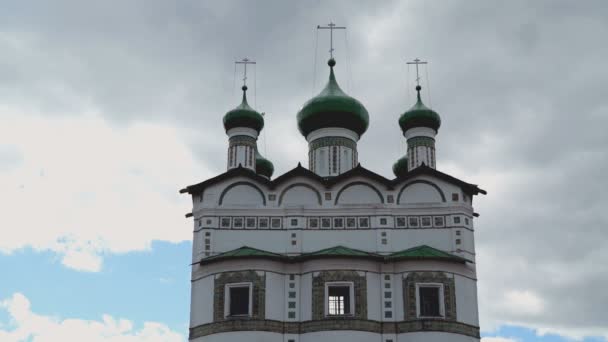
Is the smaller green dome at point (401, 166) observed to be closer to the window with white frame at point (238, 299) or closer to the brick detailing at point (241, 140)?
the brick detailing at point (241, 140)

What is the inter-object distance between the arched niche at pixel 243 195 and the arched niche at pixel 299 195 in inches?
19.8

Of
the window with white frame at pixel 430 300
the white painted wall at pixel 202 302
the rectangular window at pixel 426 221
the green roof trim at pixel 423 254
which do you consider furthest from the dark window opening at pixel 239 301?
the rectangular window at pixel 426 221

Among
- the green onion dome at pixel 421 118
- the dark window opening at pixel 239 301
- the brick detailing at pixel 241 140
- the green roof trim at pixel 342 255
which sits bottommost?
the dark window opening at pixel 239 301

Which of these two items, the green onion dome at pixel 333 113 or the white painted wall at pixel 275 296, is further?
the green onion dome at pixel 333 113

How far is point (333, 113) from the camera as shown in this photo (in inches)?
898

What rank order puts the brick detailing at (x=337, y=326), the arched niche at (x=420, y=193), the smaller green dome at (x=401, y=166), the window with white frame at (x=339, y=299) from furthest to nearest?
the smaller green dome at (x=401, y=166) < the arched niche at (x=420, y=193) < the window with white frame at (x=339, y=299) < the brick detailing at (x=337, y=326)

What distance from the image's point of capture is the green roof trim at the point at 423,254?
18.9 m

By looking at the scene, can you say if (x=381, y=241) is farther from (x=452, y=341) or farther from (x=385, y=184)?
(x=452, y=341)

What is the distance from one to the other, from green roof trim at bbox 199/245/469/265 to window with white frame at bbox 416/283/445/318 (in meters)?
0.65

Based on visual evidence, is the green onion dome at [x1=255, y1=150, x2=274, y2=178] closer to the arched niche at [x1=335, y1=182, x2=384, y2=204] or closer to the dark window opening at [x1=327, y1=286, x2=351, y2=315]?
the arched niche at [x1=335, y1=182, x2=384, y2=204]

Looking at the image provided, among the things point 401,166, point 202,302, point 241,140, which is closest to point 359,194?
point 202,302

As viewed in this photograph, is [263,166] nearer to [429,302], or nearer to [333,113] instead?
[333,113]

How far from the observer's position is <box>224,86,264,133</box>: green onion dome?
24109 millimetres

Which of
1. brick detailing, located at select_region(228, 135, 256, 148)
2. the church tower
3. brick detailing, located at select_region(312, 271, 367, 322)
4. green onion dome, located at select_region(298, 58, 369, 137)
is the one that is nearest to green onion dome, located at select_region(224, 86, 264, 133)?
brick detailing, located at select_region(228, 135, 256, 148)
